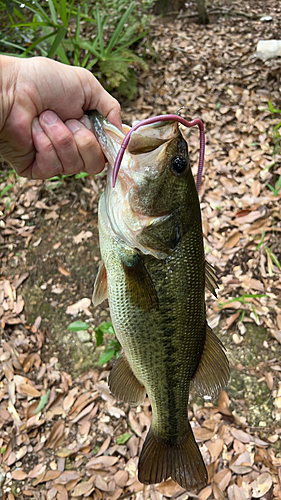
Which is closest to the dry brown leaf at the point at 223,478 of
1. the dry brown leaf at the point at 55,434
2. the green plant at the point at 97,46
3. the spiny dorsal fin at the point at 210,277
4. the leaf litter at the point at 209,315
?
the leaf litter at the point at 209,315

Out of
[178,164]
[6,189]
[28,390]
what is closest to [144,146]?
[178,164]

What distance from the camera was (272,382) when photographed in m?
2.96

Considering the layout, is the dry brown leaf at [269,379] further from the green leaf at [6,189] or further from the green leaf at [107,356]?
the green leaf at [6,189]

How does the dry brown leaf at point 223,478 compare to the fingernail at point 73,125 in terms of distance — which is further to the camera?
the dry brown leaf at point 223,478

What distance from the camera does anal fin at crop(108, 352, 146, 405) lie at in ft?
5.95

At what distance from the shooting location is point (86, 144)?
1620 mm

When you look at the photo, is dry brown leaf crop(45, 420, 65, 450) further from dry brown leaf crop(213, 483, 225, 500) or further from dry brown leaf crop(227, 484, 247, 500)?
dry brown leaf crop(227, 484, 247, 500)

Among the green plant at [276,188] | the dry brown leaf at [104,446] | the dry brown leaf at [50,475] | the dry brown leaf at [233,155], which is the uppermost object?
the dry brown leaf at [233,155]

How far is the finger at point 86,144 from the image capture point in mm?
1623

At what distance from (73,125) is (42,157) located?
0.21m

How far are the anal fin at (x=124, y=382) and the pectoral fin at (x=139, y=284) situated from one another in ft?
1.31

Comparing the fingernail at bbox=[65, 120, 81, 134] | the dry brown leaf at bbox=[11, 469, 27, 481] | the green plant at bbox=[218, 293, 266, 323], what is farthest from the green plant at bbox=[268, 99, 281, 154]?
the dry brown leaf at bbox=[11, 469, 27, 481]

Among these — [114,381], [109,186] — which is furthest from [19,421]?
[109,186]

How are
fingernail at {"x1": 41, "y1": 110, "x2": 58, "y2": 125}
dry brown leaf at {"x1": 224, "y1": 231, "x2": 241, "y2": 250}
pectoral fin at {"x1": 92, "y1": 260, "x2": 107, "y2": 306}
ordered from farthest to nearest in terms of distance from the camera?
1. dry brown leaf at {"x1": 224, "y1": 231, "x2": 241, "y2": 250}
2. pectoral fin at {"x1": 92, "y1": 260, "x2": 107, "y2": 306}
3. fingernail at {"x1": 41, "y1": 110, "x2": 58, "y2": 125}
